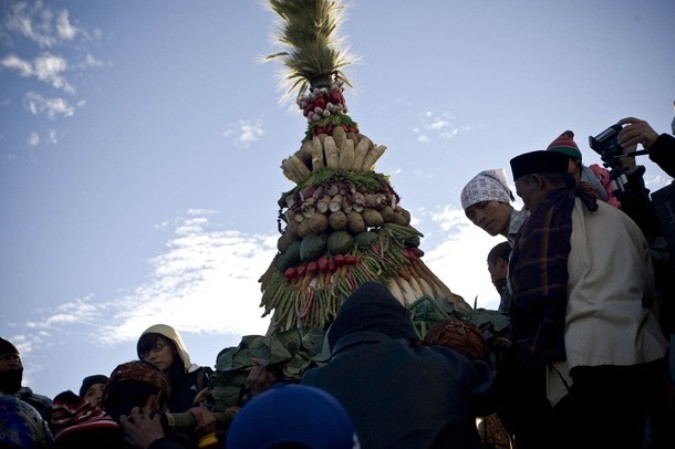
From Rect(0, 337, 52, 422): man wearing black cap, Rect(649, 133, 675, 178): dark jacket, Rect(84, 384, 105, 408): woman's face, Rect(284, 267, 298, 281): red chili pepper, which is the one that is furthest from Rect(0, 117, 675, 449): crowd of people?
Rect(284, 267, 298, 281): red chili pepper

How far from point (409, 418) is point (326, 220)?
2973 millimetres

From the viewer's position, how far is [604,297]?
2.43 metres

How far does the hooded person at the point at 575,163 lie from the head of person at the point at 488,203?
630mm

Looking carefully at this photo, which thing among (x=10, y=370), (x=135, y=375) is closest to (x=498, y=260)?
(x=135, y=375)

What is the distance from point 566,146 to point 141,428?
2.73 m

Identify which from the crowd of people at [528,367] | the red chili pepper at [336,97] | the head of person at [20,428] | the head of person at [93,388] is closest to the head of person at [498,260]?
the crowd of people at [528,367]

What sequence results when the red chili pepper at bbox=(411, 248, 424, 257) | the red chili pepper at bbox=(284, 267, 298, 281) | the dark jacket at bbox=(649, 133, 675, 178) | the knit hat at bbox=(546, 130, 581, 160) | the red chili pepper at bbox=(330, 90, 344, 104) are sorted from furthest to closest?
1. the red chili pepper at bbox=(330, 90, 344, 104)
2. the red chili pepper at bbox=(411, 248, 424, 257)
3. the red chili pepper at bbox=(284, 267, 298, 281)
4. the knit hat at bbox=(546, 130, 581, 160)
5. the dark jacket at bbox=(649, 133, 675, 178)

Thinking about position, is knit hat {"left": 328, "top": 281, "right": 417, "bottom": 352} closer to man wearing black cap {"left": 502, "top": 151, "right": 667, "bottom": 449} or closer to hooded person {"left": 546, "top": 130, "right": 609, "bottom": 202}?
man wearing black cap {"left": 502, "top": 151, "right": 667, "bottom": 449}

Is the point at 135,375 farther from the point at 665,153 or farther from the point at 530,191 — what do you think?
the point at 665,153

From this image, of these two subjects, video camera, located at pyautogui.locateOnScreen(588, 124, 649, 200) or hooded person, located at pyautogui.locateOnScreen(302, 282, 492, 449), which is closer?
hooded person, located at pyautogui.locateOnScreen(302, 282, 492, 449)

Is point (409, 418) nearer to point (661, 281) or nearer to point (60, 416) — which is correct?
point (661, 281)

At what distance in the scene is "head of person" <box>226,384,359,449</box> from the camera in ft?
3.92

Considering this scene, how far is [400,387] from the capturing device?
2.32m

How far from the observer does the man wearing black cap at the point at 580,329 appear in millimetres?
2330
